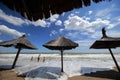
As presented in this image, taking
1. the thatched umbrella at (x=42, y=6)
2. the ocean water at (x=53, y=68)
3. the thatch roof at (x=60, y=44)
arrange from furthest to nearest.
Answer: the thatch roof at (x=60, y=44) → the ocean water at (x=53, y=68) → the thatched umbrella at (x=42, y=6)

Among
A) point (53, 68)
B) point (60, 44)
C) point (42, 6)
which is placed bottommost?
point (53, 68)

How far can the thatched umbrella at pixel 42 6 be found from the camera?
2896mm

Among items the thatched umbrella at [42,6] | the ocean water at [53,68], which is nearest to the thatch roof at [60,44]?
the ocean water at [53,68]

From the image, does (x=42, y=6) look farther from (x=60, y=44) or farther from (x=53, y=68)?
(x=53, y=68)

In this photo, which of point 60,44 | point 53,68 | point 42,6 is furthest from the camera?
point 53,68

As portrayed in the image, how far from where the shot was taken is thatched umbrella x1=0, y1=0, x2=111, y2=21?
2896 millimetres

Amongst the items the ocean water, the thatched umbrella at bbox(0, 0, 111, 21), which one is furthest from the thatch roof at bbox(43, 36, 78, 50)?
the thatched umbrella at bbox(0, 0, 111, 21)

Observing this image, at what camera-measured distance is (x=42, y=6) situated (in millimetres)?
3053

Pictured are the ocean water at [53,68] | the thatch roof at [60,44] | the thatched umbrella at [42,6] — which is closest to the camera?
the thatched umbrella at [42,6]

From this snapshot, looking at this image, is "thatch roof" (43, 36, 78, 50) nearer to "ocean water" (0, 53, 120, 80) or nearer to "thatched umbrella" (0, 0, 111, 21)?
"ocean water" (0, 53, 120, 80)

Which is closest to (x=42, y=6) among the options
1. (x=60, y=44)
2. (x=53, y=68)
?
(x=60, y=44)

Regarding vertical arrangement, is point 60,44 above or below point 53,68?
above

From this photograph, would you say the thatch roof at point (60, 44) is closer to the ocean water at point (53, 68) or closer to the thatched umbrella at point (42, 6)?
the ocean water at point (53, 68)

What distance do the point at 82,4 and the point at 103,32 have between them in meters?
7.65
